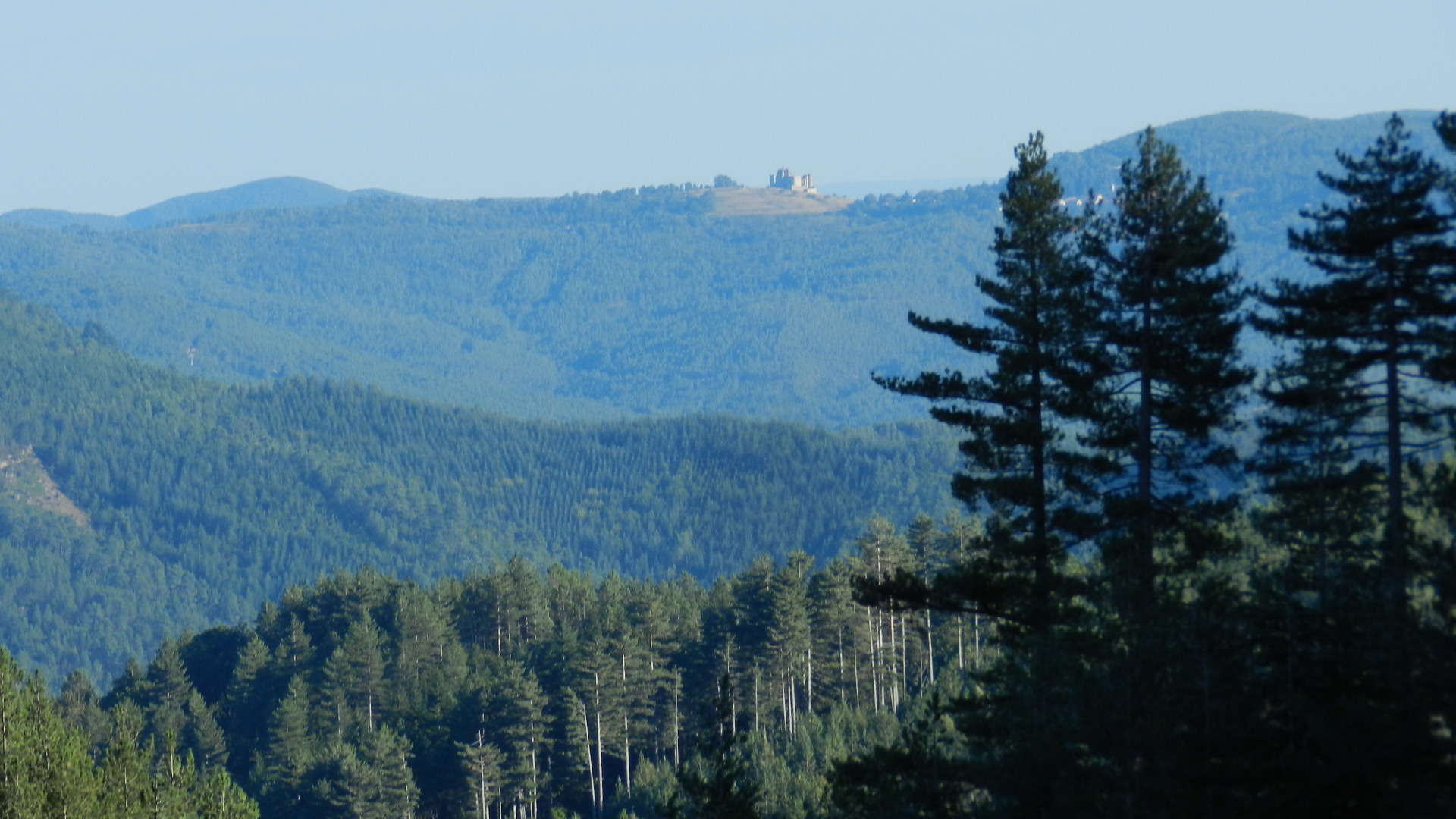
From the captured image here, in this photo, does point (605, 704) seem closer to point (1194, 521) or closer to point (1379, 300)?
point (1194, 521)

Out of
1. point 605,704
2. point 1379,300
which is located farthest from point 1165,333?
point 605,704

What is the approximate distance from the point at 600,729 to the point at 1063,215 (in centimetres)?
4808

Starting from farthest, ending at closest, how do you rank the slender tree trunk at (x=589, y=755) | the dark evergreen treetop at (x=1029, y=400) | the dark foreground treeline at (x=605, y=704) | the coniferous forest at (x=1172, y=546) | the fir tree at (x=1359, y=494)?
1. the slender tree trunk at (x=589, y=755)
2. the dark foreground treeline at (x=605, y=704)
3. the dark evergreen treetop at (x=1029, y=400)
4. the coniferous forest at (x=1172, y=546)
5. the fir tree at (x=1359, y=494)

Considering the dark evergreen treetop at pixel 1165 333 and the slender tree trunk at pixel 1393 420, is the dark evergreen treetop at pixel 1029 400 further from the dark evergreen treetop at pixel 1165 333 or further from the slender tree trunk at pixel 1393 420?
the slender tree trunk at pixel 1393 420

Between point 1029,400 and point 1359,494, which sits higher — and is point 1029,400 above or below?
above

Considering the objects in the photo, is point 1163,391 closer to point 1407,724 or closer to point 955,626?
point 1407,724

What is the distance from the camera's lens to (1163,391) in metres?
24.0

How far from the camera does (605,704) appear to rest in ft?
226

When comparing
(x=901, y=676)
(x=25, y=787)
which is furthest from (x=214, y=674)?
(x=25, y=787)

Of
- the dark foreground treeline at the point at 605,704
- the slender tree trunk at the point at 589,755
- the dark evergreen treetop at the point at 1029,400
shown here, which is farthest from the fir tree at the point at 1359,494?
the slender tree trunk at the point at 589,755

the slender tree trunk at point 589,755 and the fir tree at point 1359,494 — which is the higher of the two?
the fir tree at point 1359,494

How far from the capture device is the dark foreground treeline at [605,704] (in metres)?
65.2

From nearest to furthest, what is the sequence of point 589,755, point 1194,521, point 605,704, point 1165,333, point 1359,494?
point 1359,494 < point 1194,521 < point 1165,333 < point 589,755 < point 605,704

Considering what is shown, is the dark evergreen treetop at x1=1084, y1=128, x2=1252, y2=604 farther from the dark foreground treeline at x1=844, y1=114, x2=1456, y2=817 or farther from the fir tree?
the fir tree
